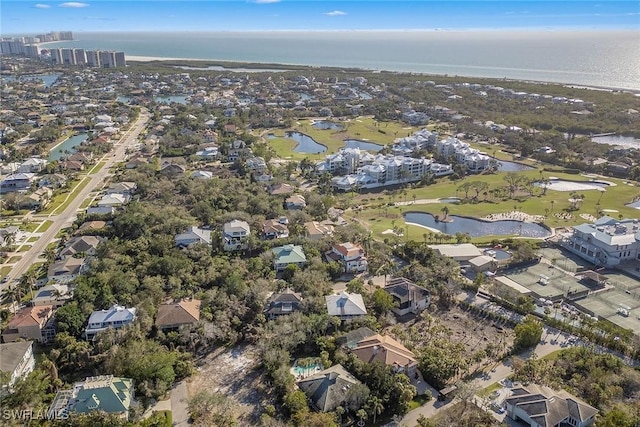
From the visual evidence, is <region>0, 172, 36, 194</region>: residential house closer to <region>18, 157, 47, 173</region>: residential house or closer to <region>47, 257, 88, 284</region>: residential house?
<region>18, 157, 47, 173</region>: residential house

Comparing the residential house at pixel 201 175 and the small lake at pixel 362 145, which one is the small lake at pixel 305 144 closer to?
the small lake at pixel 362 145

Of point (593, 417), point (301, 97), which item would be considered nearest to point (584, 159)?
point (593, 417)

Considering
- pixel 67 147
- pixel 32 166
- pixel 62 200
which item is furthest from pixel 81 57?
pixel 62 200

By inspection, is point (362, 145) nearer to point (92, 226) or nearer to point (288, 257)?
point (288, 257)

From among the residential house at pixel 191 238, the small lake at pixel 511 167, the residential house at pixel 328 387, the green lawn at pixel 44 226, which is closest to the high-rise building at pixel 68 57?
the green lawn at pixel 44 226

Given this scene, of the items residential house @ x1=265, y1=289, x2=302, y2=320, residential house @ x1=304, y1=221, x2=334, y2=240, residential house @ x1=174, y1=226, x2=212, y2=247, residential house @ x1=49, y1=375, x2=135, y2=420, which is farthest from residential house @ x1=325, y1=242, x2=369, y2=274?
residential house @ x1=49, y1=375, x2=135, y2=420

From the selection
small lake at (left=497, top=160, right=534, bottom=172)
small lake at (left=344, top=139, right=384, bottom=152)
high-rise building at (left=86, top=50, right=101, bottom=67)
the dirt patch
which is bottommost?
the dirt patch
